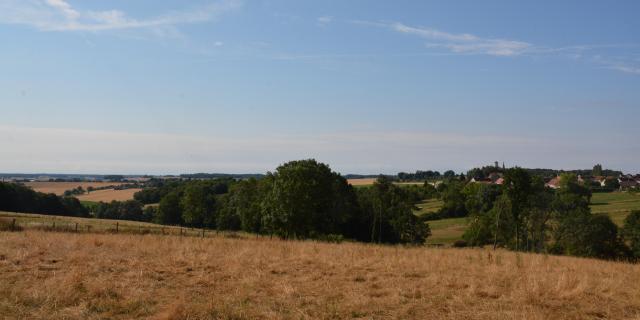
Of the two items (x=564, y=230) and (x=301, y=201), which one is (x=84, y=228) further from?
(x=564, y=230)

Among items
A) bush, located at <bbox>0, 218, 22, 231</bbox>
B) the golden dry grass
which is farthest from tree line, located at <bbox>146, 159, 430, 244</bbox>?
the golden dry grass

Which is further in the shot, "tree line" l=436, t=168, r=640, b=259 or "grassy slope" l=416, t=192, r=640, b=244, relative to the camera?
"grassy slope" l=416, t=192, r=640, b=244

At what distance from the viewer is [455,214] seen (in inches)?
4446

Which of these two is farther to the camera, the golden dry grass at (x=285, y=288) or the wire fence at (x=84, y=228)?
the wire fence at (x=84, y=228)

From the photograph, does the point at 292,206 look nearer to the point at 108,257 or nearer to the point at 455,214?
the point at 108,257

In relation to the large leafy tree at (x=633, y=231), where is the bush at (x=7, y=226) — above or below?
above

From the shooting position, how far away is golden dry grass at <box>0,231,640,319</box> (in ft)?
32.4

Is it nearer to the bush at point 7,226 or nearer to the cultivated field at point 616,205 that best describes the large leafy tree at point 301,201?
the bush at point 7,226

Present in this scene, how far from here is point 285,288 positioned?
11.9m

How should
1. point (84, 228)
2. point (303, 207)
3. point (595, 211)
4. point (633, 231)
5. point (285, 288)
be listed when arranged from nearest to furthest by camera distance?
point (285, 288)
point (84, 228)
point (303, 207)
point (633, 231)
point (595, 211)

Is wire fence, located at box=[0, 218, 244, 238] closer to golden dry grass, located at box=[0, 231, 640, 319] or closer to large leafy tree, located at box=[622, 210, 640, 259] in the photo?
golden dry grass, located at box=[0, 231, 640, 319]

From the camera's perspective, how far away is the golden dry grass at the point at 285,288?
9883 millimetres

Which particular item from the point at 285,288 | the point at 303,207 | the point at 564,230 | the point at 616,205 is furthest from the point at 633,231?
the point at 285,288

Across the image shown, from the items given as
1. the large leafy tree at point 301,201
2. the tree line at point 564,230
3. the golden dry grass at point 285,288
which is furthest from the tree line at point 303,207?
the golden dry grass at point 285,288
